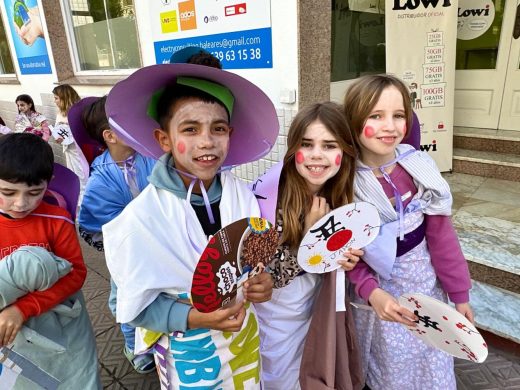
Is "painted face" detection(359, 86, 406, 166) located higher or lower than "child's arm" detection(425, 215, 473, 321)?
higher

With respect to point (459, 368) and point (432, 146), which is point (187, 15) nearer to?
point (432, 146)

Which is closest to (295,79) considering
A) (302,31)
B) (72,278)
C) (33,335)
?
(302,31)

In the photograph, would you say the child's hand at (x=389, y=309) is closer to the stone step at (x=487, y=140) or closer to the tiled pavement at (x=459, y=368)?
the tiled pavement at (x=459, y=368)

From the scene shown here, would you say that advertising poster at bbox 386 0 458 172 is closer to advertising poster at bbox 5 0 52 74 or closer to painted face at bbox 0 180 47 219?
painted face at bbox 0 180 47 219

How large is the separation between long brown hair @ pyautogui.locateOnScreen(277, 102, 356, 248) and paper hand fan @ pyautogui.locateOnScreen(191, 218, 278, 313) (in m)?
0.37

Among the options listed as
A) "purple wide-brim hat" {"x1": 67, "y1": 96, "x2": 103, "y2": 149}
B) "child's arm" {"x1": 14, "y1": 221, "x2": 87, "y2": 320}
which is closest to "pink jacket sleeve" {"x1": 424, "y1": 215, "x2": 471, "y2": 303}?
"child's arm" {"x1": 14, "y1": 221, "x2": 87, "y2": 320}

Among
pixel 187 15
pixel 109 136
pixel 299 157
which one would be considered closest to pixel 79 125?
pixel 109 136

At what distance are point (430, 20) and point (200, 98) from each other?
12.5ft

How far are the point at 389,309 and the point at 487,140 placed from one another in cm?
382

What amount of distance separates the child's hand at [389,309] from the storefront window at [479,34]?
14.1 feet

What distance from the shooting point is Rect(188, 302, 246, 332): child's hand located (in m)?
1.14

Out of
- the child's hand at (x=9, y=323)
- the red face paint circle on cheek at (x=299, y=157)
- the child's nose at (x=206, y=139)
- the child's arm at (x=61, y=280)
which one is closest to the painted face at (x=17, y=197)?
the child's arm at (x=61, y=280)

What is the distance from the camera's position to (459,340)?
4.08 ft

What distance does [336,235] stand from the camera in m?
1.38
